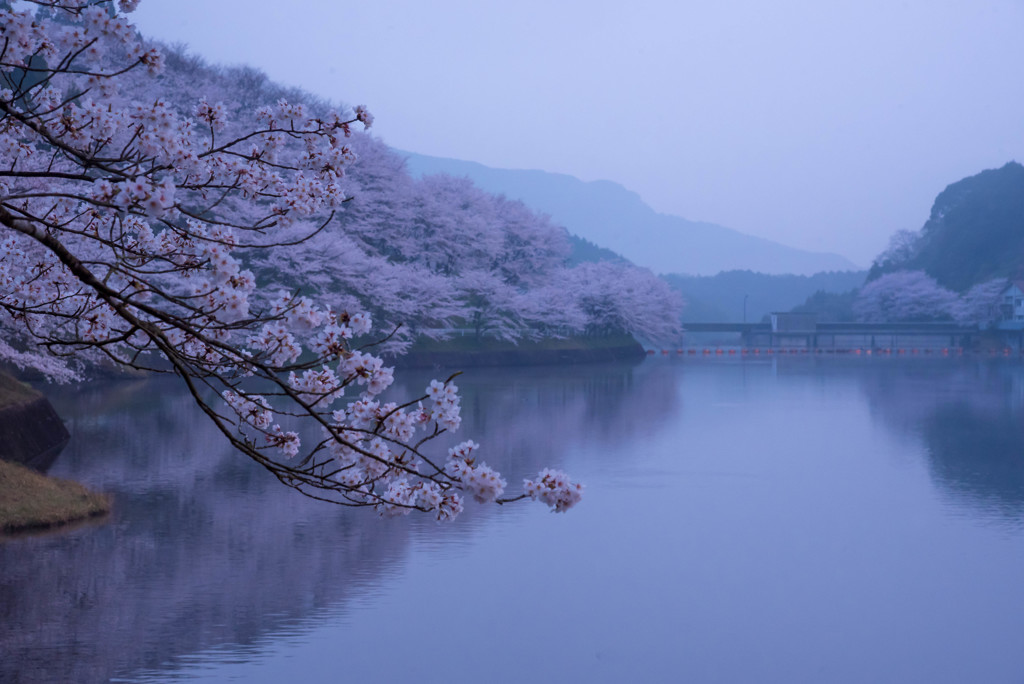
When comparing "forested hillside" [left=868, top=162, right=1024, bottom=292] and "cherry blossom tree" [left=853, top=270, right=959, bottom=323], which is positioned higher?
"forested hillside" [left=868, top=162, right=1024, bottom=292]

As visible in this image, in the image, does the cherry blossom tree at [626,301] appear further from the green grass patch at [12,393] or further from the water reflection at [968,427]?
the green grass patch at [12,393]

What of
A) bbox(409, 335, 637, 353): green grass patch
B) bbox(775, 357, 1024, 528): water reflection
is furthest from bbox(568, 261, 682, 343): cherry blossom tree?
bbox(775, 357, 1024, 528): water reflection

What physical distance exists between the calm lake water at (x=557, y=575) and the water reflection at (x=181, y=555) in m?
0.03

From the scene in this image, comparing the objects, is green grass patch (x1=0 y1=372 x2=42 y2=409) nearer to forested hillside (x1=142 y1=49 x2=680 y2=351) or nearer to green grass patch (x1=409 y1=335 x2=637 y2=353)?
forested hillside (x1=142 y1=49 x2=680 y2=351)

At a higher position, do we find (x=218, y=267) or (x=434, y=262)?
(x=434, y=262)

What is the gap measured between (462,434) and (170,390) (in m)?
12.1

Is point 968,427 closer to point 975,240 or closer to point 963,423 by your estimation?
point 963,423

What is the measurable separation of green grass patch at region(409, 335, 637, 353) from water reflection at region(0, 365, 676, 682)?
22.1 meters

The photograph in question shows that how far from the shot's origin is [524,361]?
140ft

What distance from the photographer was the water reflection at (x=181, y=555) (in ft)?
20.5

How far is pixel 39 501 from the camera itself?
9508 millimetres

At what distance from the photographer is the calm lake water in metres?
6.19

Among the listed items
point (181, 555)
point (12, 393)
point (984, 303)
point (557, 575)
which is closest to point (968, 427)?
point (557, 575)

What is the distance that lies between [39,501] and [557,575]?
4.83 metres
